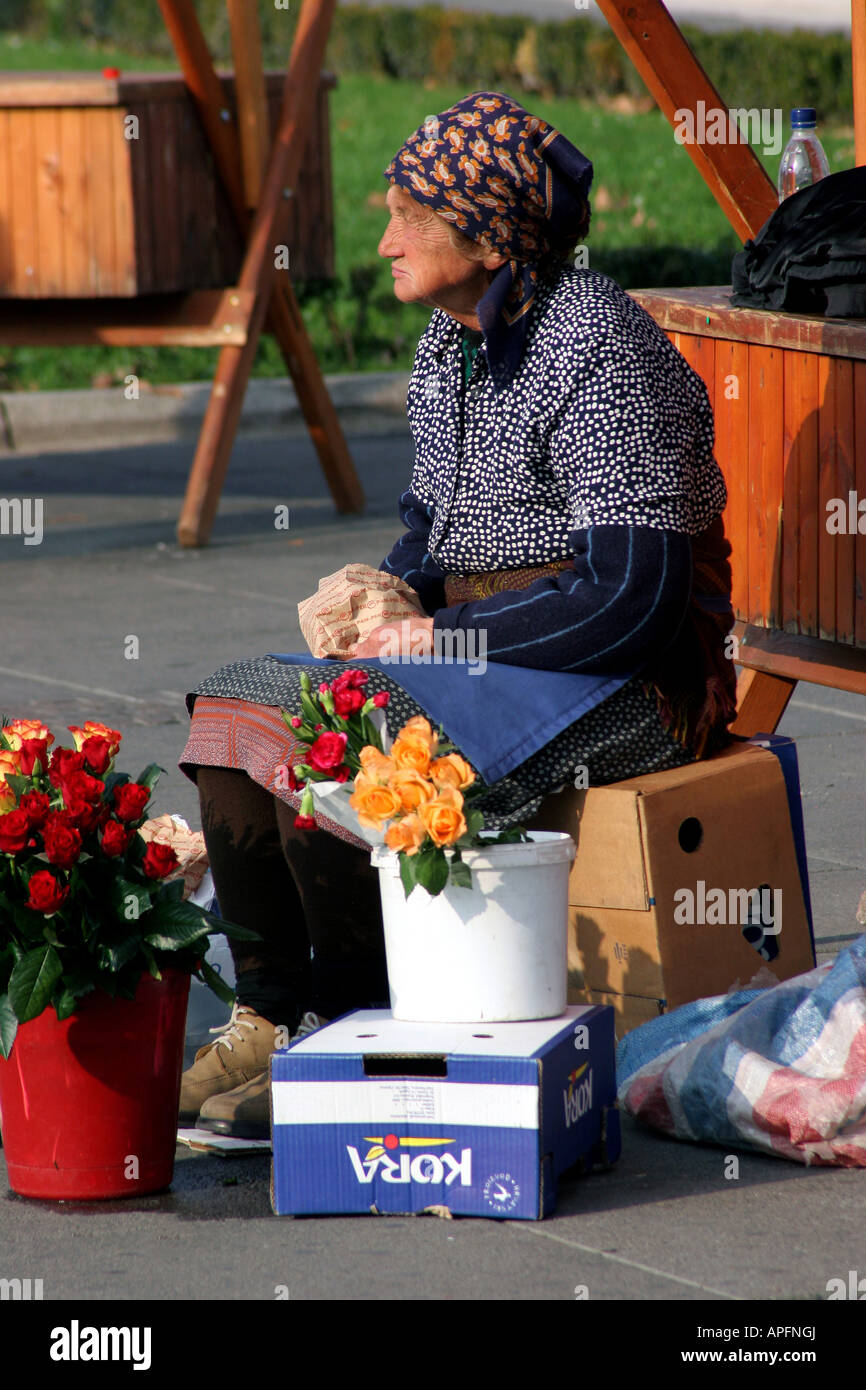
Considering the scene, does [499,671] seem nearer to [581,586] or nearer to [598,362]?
[581,586]

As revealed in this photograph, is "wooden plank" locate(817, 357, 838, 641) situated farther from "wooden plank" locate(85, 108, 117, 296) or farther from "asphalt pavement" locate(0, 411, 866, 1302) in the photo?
"wooden plank" locate(85, 108, 117, 296)

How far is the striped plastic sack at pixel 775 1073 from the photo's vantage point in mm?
2814

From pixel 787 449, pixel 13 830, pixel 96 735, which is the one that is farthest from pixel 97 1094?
pixel 787 449

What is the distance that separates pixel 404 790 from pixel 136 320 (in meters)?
5.71

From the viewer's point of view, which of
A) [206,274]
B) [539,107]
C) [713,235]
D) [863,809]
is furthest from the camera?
[539,107]

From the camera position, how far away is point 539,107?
2122 cm

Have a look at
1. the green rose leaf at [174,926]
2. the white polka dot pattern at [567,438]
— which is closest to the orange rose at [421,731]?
the green rose leaf at [174,926]

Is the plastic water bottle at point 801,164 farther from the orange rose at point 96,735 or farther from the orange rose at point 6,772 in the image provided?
the orange rose at point 6,772

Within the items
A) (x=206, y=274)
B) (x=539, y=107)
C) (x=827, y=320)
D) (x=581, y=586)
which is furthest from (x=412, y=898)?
(x=539, y=107)

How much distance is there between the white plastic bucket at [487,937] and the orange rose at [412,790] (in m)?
0.09

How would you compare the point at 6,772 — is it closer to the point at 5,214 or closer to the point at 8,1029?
the point at 8,1029

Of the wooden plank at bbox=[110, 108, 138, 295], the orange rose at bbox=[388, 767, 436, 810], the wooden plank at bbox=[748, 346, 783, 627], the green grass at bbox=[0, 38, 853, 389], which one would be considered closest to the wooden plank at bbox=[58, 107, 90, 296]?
the wooden plank at bbox=[110, 108, 138, 295]

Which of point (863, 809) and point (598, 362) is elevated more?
point (598, 362)
